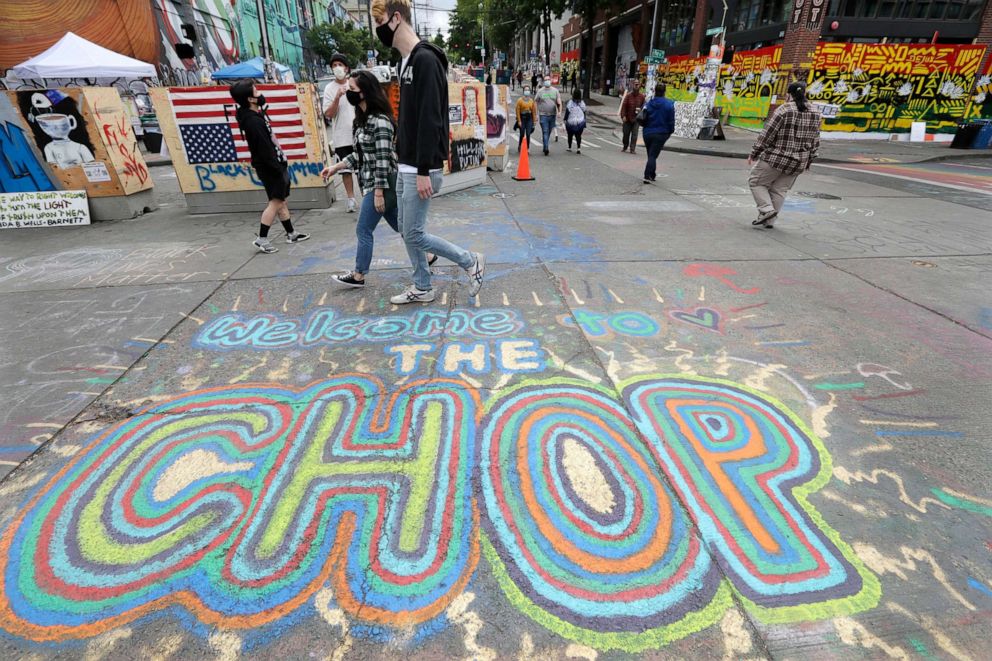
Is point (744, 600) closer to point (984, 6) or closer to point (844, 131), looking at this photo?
point (844, 131)

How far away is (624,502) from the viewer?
6.82ft

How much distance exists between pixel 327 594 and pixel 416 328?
7.04 feet

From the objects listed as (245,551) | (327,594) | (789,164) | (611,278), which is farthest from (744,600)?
(789,164)

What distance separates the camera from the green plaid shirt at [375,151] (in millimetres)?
3639

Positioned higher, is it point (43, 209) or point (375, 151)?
point (375, 151)

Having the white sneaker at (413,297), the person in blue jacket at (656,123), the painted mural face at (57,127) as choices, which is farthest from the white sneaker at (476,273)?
the person in blue jacket at (656,123)

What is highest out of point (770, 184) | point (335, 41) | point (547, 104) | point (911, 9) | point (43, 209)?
point (335, 41)

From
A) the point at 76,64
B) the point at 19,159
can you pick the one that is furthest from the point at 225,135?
the point at 76,64

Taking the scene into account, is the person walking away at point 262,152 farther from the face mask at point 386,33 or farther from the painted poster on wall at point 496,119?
the painted poster on wall at point 496,119

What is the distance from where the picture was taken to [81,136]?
6594mm

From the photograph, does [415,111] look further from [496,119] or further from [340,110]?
[496,119]

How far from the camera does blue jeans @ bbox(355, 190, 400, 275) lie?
156 inches

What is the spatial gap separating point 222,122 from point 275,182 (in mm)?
2719

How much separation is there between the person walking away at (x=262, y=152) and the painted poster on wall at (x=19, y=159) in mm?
3696
